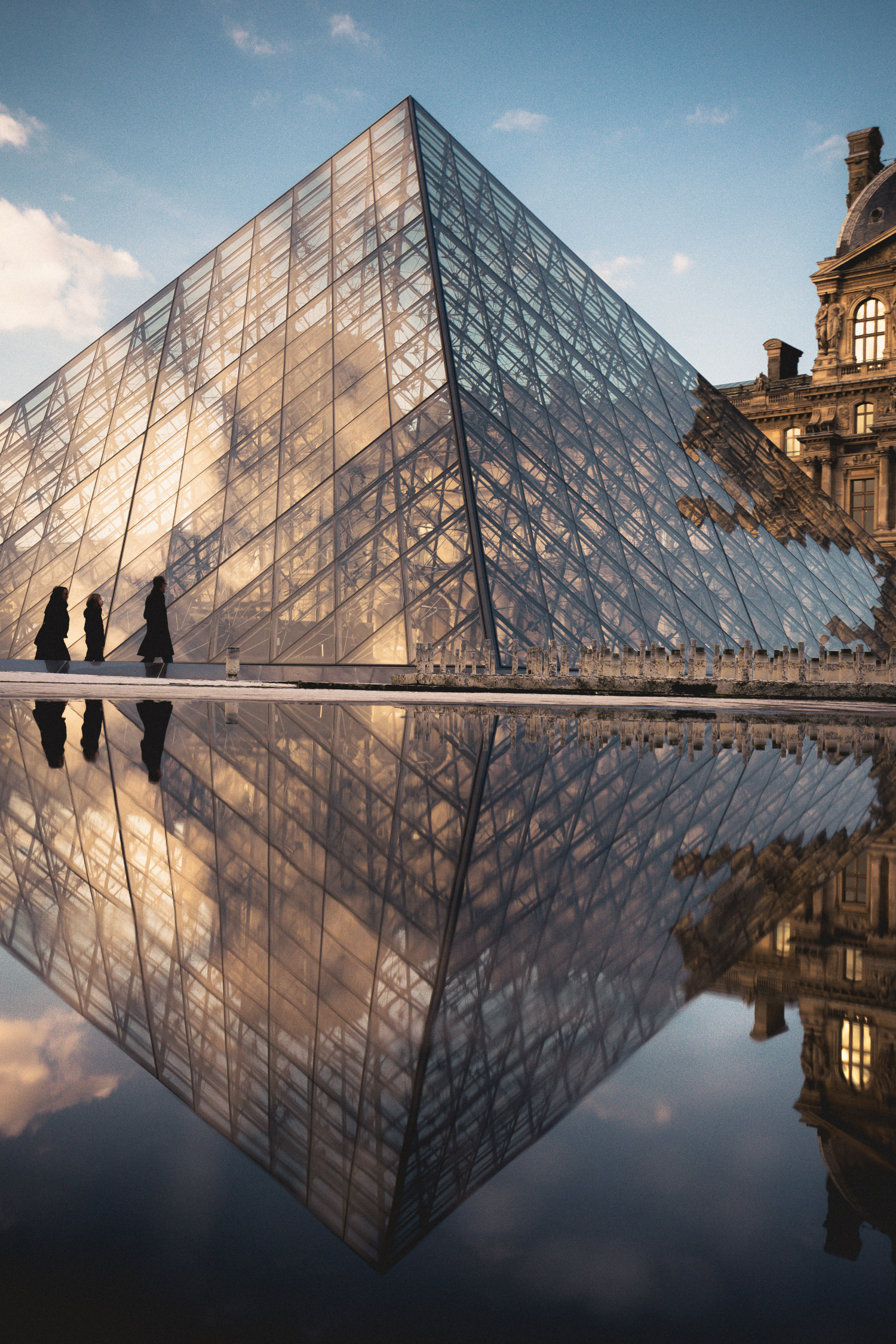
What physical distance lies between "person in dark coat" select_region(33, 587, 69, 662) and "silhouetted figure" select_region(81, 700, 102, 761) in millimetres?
7736

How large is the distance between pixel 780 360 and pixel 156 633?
45385mm

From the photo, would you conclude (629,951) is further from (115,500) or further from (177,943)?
(115,500)

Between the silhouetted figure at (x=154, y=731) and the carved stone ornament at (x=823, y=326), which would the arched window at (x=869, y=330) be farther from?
the silhouetted figure at (x=154, y=731)

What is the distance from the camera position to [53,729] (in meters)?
8.97

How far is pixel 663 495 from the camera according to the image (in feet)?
85.5

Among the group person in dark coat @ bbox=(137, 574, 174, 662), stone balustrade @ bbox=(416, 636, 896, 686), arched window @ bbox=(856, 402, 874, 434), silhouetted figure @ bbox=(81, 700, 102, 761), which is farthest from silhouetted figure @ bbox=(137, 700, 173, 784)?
arched window @ bbox=(856, 402, 874, 434)

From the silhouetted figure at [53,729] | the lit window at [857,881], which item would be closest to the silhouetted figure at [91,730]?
the silhouetted figure at [53,729]

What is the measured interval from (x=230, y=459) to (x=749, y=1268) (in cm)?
2530

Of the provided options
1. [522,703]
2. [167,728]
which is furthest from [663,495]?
[167,728]

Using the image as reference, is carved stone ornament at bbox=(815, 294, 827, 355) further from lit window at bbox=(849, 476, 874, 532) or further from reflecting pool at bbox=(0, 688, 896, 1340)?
reflecting pool at bbox=(0, 688, 896, 1340)

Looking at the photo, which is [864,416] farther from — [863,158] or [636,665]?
[636,665]

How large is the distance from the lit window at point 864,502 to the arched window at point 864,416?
2.39 metres

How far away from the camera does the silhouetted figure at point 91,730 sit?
7039mm

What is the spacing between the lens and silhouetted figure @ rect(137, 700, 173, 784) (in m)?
6.25
